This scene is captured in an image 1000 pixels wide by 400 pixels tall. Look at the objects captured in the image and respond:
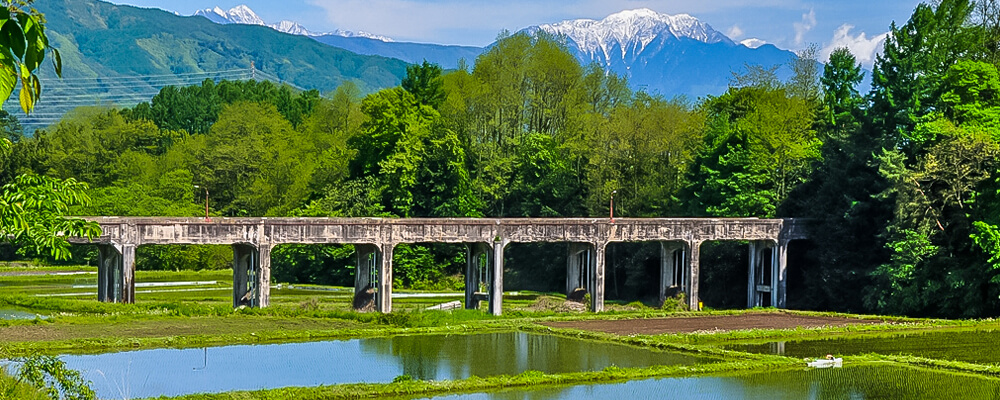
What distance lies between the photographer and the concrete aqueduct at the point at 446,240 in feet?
170

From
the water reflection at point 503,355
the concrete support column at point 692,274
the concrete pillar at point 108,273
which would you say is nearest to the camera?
the water reflection at point 503,355

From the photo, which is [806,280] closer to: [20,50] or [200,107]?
[20,50]

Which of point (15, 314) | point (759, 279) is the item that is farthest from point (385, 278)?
point (759, 279)

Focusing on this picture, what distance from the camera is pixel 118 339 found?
38.2 meters

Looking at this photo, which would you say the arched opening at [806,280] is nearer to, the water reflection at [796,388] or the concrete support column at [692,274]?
the concrete support column at [692,274]

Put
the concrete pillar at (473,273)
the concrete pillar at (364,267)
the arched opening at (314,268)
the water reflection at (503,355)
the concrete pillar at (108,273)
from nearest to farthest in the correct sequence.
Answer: the water reflection at (503,355), the concrete pillar at (108,273), the concrete pillar at (364,267), the concrete pillar at (473,273), the arched opening at (314,268)

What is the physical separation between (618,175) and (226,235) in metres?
38.6

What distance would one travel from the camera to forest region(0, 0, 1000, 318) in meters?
59.2

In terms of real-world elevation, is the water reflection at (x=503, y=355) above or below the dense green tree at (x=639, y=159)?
below

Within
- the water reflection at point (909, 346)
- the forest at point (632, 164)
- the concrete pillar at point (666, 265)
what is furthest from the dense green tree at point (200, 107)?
the water reflection at point (909, 346)

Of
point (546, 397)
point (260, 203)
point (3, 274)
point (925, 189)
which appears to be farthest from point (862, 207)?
point (3, 274)

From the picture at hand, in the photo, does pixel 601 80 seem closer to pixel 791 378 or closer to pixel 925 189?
pixel 925 189

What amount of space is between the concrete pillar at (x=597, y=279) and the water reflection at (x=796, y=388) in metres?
27.1

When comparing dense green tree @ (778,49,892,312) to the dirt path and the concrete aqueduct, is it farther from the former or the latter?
the dirt path
